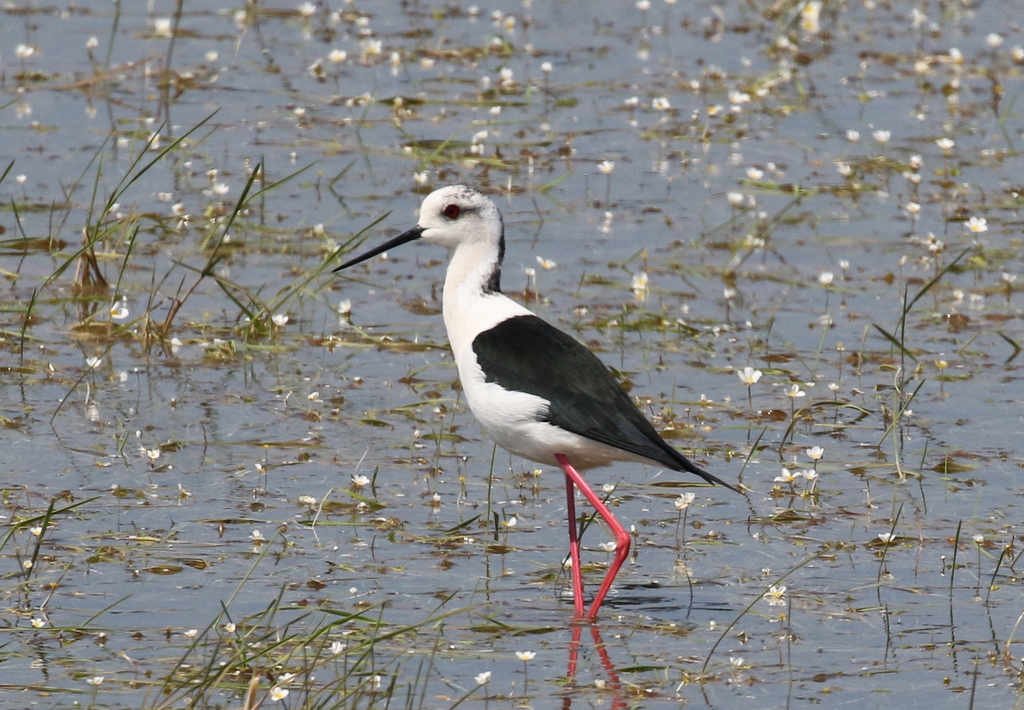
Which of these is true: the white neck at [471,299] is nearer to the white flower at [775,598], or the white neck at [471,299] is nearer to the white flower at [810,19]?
the white flower at [775,598]

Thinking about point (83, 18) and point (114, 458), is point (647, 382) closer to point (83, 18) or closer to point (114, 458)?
point (114, 458)

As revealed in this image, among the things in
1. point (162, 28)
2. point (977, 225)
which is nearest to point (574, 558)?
point (977, 225)

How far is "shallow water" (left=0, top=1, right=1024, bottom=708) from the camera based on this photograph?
523 centimetres

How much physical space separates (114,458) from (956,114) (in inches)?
299

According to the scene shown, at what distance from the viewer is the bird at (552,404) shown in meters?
5.68

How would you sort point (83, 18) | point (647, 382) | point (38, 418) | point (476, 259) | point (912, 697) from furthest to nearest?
point (83, 18) < point (647, 382) < point (38, 418) < point (476, 259) < point (912, 697)

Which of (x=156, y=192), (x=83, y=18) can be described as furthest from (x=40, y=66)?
(x=156, y=192)

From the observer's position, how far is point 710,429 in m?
7.28

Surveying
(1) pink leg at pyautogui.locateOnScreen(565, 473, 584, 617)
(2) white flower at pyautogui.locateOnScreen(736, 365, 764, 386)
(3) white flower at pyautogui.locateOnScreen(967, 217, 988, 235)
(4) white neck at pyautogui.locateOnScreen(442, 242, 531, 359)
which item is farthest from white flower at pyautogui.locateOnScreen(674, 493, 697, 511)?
(3) white flower at pyautogui.locateOnScreen(967, 217, 988, 235)

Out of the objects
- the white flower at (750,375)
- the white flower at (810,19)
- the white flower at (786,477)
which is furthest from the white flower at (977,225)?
the white flower at (810,19)

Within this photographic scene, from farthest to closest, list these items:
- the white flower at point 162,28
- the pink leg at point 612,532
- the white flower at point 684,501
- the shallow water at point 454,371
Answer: the white flower at point 162,28, the white flower at point 684,501, the pink leg at point 612,532, the shallow water at point 454,371

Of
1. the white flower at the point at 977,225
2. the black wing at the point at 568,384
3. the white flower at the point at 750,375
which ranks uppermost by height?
the black wing at the point at 568,384

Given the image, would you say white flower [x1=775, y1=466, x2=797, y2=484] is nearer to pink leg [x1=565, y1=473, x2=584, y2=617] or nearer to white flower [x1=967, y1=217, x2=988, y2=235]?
pink leg [x1=565, y1=473, x2=584, y2=617]

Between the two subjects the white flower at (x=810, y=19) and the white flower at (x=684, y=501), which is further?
the white flower at (x=810, y=19)
